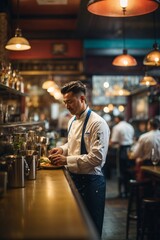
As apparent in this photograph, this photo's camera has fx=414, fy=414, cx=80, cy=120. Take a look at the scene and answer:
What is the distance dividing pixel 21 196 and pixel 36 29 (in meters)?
7.10

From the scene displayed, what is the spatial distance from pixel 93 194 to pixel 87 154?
0.37 metres

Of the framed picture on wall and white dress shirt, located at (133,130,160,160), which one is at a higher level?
the framed picture on wall

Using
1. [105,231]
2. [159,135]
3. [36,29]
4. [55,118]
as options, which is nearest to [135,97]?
[55,118]

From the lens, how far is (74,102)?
3.94m

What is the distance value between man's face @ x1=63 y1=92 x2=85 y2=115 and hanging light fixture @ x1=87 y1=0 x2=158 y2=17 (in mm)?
940

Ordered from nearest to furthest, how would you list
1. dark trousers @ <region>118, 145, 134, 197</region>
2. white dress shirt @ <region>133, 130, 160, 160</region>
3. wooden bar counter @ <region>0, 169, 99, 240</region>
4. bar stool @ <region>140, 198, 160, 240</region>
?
wooden bar counter @ <region>0, 169, 99, 240</region>, bar stool @ <region>140, 198, 160, 240</region>, white dress shirt @ <region>133, 130, 160, 160</region>, dark trousers @ <region>118, 145, 134, 197</region>

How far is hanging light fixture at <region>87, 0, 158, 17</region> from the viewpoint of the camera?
9.92 feet

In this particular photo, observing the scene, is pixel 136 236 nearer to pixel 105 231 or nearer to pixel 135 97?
pixel 105 231

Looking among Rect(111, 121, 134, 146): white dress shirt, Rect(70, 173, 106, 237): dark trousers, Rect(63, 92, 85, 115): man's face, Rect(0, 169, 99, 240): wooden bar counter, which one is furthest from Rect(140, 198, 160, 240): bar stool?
Rect(111, 121, 134, 146): white dress shirt

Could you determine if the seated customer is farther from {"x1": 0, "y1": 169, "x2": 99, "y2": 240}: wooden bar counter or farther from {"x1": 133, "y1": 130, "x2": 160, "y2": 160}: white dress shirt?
{"x1": 0, "y1": 169, "x2": 99, "y2": 240}: wooden bar counter

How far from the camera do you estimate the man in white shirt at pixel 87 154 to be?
3697 mm

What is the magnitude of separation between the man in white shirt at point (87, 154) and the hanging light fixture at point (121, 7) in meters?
0.92

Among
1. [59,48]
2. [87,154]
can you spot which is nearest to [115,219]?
[87,154]

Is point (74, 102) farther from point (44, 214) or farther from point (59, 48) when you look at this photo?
point (59, 48)
